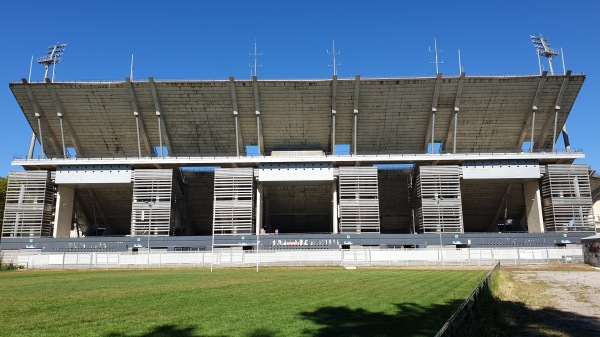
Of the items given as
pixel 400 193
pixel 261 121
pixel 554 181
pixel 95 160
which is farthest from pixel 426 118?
pixel 95 160

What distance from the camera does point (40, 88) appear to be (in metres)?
55.8

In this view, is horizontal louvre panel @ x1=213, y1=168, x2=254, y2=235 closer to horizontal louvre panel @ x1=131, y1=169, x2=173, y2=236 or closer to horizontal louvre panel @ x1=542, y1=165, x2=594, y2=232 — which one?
horizontal louvre panel @ x1=131, y1=169, x2=173, y2=236

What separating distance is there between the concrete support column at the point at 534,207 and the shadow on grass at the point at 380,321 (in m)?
53.1

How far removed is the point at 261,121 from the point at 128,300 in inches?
1831

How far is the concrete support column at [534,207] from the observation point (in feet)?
192

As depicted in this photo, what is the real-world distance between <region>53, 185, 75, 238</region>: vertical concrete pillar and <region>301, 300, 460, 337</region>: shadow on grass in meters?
57.0

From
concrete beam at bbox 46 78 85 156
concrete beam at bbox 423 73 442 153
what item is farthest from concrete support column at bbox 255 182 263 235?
concrete beam at bbox 46 78 85 156

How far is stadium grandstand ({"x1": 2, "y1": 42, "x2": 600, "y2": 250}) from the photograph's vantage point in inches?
2174

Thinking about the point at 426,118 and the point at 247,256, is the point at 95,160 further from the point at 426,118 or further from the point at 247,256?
the point at 426,118

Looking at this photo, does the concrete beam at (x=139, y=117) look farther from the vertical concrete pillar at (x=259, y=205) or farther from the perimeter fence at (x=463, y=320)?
the perimeter fence at (x=463, y=320)

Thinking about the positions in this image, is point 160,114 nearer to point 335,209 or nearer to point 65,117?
point 65,117

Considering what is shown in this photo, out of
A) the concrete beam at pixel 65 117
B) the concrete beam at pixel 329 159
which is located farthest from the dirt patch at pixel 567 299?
the concrete beam at pixel 65 117

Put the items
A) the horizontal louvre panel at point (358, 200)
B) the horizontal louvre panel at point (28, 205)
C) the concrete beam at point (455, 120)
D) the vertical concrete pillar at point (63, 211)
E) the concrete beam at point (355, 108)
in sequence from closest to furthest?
the concrete beam at point (355, 108)
the concrete beam at point (455, 120)
the horizontal louvre panel at point (28, 205)
the horizontal louvre panel at point (358, 200)
the vertical concrete pillar at point (63, 211)

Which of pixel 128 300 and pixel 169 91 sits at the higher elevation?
pixel 169 91
